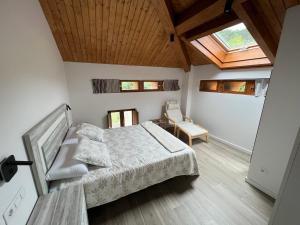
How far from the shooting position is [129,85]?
4047 mm

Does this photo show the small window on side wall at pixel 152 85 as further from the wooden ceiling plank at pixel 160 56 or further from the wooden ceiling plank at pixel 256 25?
the wooden ceiling plank at pixel 256 25

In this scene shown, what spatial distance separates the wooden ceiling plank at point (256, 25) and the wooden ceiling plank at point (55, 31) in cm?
260

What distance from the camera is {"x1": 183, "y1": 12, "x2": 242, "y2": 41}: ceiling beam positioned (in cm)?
209

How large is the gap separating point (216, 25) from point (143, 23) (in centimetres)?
128

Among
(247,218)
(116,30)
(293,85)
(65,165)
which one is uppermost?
(116,30)

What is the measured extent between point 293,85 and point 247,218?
1760 millimetres

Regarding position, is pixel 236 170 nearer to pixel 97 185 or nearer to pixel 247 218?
pixel 247 218

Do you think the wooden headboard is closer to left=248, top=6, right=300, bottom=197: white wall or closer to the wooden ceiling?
the wooden ceiling

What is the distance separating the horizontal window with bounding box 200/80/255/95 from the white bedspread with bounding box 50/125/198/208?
2176 mm

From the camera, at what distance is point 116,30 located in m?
2.53

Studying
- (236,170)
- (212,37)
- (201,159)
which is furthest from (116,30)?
(236,170)

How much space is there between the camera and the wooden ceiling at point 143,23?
188cm

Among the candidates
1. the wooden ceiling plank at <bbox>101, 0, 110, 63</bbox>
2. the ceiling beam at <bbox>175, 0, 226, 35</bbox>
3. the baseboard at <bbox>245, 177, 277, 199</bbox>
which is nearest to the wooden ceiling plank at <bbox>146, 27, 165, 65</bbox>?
the ceiling beam at <bbox>175, 0, 226, 35</bbox>

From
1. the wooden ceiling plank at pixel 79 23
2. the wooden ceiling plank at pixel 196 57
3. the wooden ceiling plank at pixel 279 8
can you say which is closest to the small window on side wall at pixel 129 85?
the wooden ceiling plank at pixel 79 23
